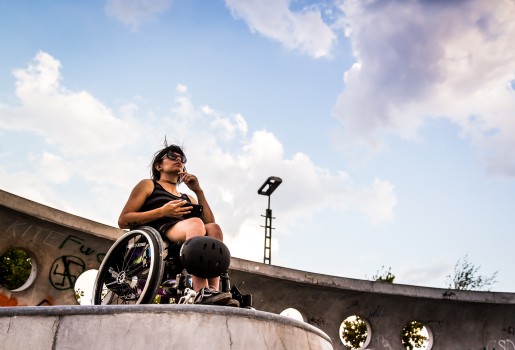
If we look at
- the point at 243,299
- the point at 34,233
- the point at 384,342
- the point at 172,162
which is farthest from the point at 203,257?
the point at 384,342

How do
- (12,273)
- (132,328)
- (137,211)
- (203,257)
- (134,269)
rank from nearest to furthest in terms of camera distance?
(132,328) < (203,257) < (134,269) < (137,211) < (12,273)

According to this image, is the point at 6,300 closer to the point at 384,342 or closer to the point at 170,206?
the point at 170,206

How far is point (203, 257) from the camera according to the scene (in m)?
3.58

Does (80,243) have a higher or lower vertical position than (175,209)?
higher

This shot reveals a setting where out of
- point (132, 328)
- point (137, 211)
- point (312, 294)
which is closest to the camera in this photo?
point (132, 328)

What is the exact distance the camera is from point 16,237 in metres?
9.02

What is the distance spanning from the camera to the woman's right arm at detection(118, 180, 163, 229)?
4250 mm

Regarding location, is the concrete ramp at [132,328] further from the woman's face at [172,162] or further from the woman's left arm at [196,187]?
the woman's face at [172,162]

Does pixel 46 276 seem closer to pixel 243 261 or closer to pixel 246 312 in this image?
pixel 243 261

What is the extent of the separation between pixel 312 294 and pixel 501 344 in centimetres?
563

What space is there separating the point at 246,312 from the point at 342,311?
10.4 metres

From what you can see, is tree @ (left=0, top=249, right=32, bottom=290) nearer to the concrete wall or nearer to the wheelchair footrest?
the concrete wall

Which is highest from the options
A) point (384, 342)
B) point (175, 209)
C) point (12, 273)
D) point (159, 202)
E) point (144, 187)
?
point (12, 273)

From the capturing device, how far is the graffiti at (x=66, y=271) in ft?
31.0
